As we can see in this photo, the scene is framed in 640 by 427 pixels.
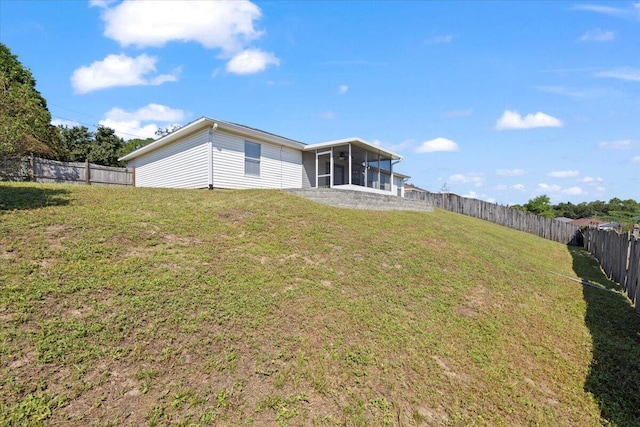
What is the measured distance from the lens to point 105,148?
27.9 m

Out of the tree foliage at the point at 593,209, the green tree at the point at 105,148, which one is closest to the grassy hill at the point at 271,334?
the tree foliage at the point at 593,209

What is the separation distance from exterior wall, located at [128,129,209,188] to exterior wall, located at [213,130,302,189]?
47 centimetres

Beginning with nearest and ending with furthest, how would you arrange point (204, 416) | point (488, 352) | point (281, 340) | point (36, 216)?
point (204, 416) → point (281, 340) → point (488, 352) → point (36, 216)

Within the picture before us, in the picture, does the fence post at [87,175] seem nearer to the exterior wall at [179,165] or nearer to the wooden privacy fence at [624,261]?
the exterior wall at [179,165]

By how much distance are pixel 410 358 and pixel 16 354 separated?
3.52 metres

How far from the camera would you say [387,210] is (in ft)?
42.2

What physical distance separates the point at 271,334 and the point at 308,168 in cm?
1352

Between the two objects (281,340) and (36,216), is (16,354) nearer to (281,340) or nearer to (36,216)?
(281,340)

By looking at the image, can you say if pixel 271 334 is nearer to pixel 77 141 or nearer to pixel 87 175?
pixel 87 175

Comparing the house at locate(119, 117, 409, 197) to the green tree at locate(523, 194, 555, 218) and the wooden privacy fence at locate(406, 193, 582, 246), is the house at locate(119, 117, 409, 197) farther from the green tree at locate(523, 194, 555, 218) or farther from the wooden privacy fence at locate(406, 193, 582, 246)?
the green tree at locate(523, 194, 555, 218)

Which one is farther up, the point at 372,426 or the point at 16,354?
the point at 16,354

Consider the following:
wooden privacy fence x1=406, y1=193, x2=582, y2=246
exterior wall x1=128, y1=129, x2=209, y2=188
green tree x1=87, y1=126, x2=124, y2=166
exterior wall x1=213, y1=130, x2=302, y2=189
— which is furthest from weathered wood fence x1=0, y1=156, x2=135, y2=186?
wooden privacy fence x1=406, y1=193, x2=582, y2=246

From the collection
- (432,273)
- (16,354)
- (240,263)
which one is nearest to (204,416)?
(16,354)

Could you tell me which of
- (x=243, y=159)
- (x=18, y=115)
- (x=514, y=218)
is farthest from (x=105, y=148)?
(x=514, y=218)
